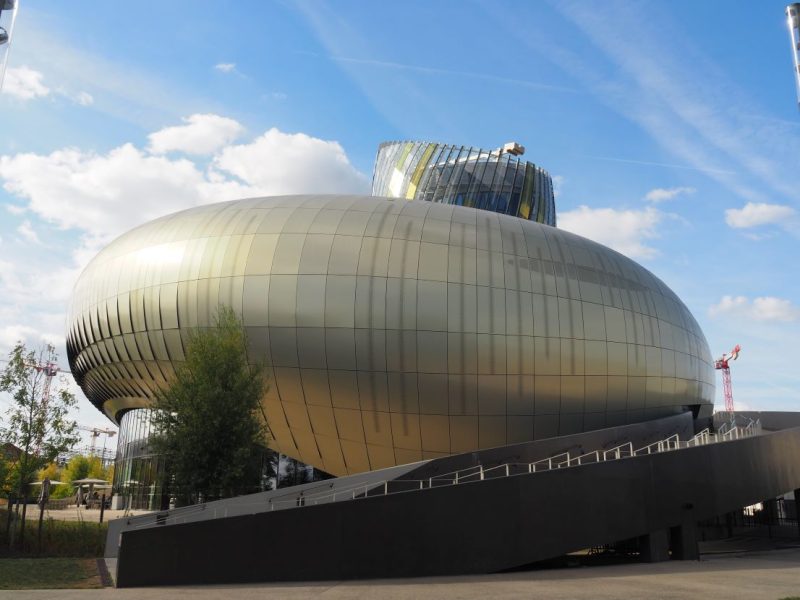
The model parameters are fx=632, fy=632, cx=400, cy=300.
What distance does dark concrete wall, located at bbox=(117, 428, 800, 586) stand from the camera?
14.6 m

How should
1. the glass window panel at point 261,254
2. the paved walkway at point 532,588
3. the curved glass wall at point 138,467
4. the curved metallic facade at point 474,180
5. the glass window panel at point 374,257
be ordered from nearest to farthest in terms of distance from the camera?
1. the paved walkway at point 532,588
2. the glass window panel at point 374,257
3. the glass window panel at point 261,254
4. the curved glass wall at point 138,467
5. the curved metallic facade at point 474,180

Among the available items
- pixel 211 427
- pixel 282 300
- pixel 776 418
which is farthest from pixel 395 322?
pixel 776 418

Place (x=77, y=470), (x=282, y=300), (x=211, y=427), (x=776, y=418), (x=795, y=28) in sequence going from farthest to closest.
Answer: (x=77, y=470) → (x=776, y=418) → (x=282, y=300) → (x=211, y=427) → (x=795, y=28)

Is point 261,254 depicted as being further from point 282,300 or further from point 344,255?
point 344,255

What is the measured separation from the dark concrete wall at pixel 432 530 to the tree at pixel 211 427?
4965 millimetres

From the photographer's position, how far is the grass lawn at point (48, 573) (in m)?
13.7

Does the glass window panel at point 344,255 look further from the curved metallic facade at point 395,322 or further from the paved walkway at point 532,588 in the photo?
the paved walkway at point 532,588

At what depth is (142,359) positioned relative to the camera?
28594 millimetres

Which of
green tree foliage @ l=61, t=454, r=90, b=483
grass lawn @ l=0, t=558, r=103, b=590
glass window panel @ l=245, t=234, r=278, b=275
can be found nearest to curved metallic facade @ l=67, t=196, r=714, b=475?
glass window panel @ l=245, t=234, r=278, b=275

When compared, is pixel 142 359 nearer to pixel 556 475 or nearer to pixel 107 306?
pixel 107 306

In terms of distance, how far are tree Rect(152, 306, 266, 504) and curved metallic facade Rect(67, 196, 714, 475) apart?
175 inches

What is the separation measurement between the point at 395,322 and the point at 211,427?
27.4 feet

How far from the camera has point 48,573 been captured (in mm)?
15594

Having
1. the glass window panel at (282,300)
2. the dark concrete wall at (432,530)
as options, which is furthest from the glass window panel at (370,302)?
the dark concrete wall at (432,530)
